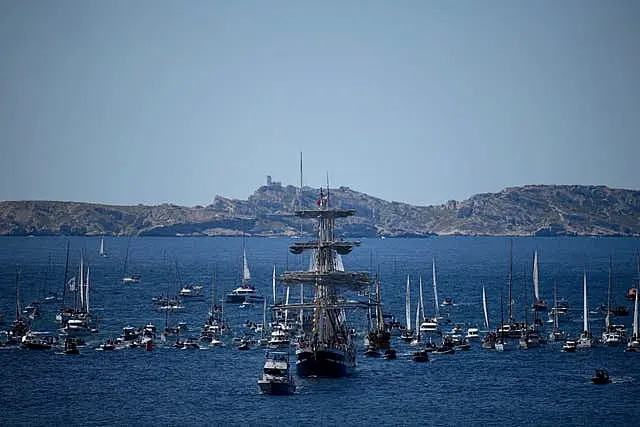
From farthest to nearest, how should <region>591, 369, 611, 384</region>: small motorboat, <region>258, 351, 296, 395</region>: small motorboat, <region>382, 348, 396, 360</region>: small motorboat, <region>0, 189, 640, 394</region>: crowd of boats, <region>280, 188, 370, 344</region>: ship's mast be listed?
<region>382, 348, 396, 360</region>: small motorboat, <region>280, 188, 370, 344</region>: ship's mast, <region>0, 189, 640, 394</region>: crowd of boats, <region>591, 369, 611, 384</region>: small motorboat, <region>258, 351, 296, 395</region>: small motorboat

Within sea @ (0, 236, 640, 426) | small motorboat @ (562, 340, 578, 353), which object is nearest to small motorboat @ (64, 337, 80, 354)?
sea @ (0, 236, 640, 426)

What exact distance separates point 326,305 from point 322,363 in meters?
11.9

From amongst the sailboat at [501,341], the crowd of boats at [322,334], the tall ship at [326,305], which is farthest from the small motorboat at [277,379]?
the sailboat at [501,341]

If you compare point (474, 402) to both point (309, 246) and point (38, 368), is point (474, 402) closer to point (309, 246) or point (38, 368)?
point (309, 246)

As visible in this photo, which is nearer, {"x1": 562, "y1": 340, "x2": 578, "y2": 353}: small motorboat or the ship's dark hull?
the ship's dark hull

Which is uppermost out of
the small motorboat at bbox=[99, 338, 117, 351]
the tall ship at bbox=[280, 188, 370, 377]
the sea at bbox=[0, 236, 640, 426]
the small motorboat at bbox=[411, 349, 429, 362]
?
the tall ship at bbox=[280, 188, 370, 377]

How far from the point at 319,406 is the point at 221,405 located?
29.4 ft

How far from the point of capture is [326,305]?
129m

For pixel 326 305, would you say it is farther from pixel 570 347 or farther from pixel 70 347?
pixel 570 347

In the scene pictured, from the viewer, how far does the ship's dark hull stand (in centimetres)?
11825

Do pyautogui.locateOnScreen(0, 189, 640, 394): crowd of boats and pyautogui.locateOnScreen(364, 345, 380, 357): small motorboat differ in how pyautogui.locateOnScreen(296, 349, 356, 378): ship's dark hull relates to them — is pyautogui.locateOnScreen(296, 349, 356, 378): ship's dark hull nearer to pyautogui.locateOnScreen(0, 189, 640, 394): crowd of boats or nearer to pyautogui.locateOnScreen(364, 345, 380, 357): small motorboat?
pyautogui.locateOnScreen(0, 189, 640, 394): crowd of boats

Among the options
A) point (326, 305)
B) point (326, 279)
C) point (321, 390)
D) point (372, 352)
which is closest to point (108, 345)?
point (326, 279)

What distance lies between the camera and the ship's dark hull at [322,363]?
118250 mm

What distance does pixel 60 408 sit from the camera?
335ft
